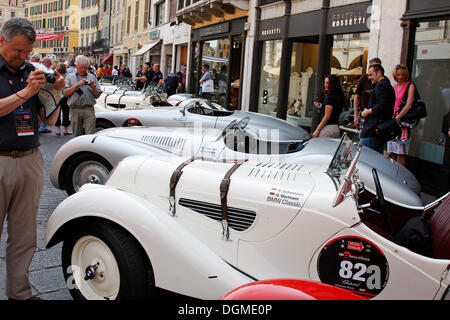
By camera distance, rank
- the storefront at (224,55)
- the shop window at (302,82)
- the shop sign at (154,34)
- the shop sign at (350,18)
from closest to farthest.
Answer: the shop sign at (350,18) < the shop window at (302,82) < the storefront at (224,55) < the shop sign at (154,34)

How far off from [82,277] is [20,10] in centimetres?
10862

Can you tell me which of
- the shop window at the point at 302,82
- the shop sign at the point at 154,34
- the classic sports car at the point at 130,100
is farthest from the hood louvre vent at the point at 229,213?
the shop sign at the point at 154,34

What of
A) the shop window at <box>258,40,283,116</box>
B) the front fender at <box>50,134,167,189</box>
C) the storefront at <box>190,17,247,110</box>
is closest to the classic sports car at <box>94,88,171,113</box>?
the front fender at <box>50,134,167,189</box>

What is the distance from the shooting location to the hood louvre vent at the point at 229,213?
9.48 ft

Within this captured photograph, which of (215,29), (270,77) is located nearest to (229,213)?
(270,77)

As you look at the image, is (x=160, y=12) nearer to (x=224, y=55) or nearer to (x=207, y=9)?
(x=207, y=9)

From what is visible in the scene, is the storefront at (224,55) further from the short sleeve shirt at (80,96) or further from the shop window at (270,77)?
the short sleeve shirt at (80,96)

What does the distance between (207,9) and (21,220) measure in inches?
677

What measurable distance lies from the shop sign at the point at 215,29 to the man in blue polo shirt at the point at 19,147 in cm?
1570

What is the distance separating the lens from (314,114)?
38.4 ft

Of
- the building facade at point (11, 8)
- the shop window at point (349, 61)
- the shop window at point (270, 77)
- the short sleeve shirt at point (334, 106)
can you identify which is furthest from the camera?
the building facade at point (11, 8)

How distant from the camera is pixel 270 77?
14844mm

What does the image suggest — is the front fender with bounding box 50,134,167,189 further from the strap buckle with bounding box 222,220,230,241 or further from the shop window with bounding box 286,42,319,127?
the shop window with bounding box 286,42,319,127
